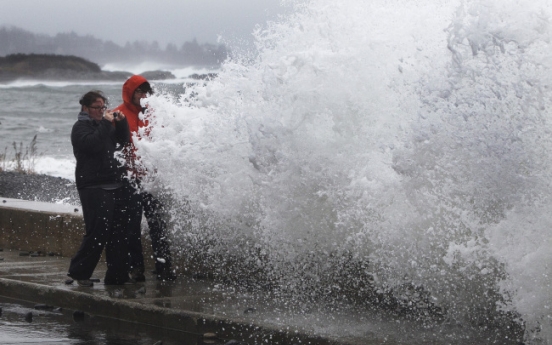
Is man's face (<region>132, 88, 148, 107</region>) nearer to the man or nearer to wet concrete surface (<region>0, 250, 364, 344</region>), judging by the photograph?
the man

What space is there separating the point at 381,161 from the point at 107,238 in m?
2.72

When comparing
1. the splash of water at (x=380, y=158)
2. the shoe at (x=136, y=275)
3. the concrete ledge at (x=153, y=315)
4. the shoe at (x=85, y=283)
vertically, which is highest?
the splash of water at (x=380, y=158)

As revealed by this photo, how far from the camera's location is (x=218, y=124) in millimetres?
8680

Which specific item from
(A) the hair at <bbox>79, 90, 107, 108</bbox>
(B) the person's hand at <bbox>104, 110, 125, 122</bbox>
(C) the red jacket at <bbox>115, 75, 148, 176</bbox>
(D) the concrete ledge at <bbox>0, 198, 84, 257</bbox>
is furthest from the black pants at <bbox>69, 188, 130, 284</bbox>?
(D) the concrete ledge at <bbox>0, 198, 84, 257</bbox>

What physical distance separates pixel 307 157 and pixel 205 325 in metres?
1.76

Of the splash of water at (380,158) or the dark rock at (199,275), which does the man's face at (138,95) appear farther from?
the dark rock at (199,275)

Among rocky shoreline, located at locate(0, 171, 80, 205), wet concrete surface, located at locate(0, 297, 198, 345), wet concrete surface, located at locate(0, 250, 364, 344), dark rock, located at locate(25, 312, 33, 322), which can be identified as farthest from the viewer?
rocky shoreline, located at locate(0, 171, 80, 205)

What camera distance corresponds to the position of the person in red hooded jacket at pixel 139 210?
853 centimetres

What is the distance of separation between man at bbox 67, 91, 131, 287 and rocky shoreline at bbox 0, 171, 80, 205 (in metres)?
8.66

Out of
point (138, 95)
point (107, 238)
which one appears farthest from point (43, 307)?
point (138, 95)

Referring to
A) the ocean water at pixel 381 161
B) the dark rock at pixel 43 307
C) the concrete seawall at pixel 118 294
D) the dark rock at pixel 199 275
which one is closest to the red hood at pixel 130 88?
the ocean water at pixel 381 161

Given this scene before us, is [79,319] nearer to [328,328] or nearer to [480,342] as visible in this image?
[328,328]

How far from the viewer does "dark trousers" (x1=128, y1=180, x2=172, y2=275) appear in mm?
8562

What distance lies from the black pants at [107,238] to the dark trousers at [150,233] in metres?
0.11
